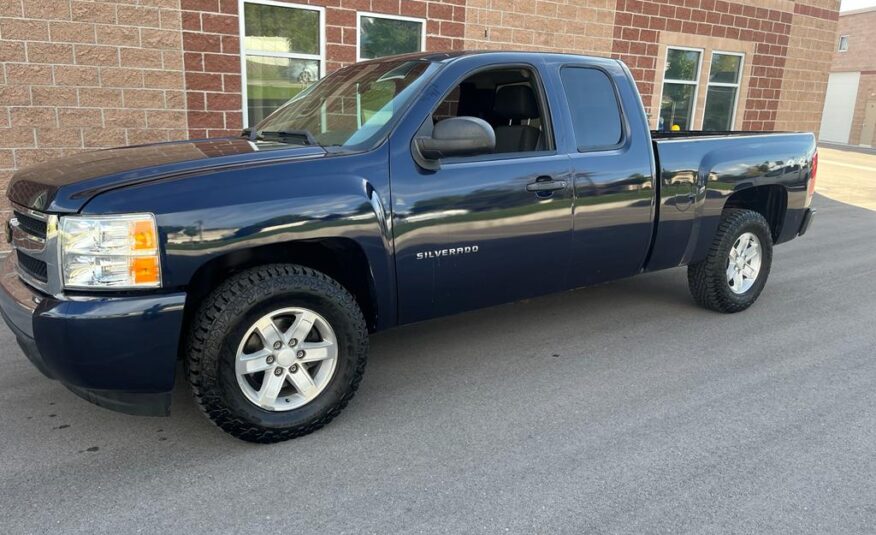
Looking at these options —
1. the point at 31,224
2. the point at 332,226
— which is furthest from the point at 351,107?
the point at 31,224

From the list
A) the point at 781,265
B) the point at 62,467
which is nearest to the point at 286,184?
the point at 62,467

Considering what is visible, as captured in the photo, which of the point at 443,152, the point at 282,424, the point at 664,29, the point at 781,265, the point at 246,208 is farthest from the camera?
the point at 664,29

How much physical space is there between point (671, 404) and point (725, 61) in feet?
38.3

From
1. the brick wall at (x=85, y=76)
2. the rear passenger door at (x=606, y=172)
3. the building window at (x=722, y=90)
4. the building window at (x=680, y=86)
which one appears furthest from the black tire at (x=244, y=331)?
the building window at (x=722, y=90)

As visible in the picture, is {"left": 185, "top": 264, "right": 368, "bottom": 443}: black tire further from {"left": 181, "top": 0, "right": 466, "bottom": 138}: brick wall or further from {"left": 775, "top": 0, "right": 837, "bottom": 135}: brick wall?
{"left": 775, "top": 0, "right": 837, "bottom": 135}: brick wall

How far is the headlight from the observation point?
2748 mm

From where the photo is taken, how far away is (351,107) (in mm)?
3898

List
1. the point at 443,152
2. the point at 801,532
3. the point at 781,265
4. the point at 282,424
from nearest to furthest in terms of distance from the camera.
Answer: the point at 801,532, the point at 282,424, the point at 443,152, the point at 781,265

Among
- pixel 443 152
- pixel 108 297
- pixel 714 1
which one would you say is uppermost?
pixel 714 1

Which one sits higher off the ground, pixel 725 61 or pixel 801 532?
pixel 725 61

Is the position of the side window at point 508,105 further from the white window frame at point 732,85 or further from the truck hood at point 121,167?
the white window frame at point 732,85

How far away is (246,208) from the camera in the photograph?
2986mm

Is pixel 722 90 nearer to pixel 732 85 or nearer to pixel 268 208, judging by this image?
pixel 732 85

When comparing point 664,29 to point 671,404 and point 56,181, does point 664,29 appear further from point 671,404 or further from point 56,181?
point 56,181
